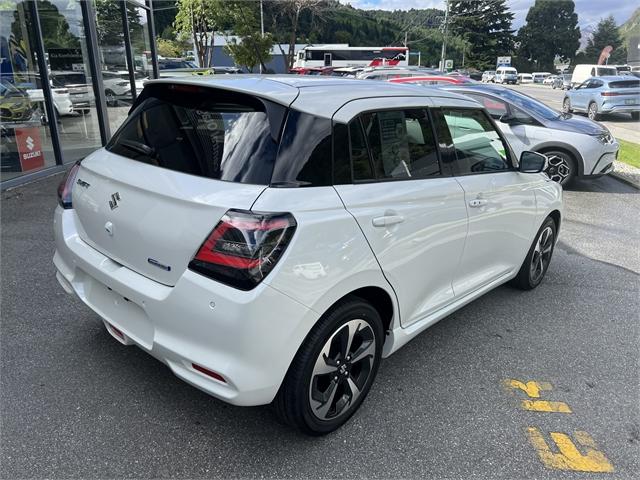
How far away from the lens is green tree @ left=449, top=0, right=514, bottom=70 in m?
82.6

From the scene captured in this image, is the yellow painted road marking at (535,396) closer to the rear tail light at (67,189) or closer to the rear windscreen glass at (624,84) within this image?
the rear tail light at (67,189)

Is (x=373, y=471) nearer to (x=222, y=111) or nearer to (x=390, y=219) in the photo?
(x=390, y=219)

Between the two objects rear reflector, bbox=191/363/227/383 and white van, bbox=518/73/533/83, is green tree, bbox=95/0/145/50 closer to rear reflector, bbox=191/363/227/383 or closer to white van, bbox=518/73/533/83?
rear reflector, bbox=191/363/227/383

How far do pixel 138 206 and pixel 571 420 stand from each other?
258 centimetres

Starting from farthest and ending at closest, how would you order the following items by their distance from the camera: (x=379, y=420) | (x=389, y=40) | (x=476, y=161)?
1. (x=389, y=40)
2. (x=476, y=161)
3. (x=379, y=420)

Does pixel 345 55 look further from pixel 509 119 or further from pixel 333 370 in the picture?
pixel 333 370

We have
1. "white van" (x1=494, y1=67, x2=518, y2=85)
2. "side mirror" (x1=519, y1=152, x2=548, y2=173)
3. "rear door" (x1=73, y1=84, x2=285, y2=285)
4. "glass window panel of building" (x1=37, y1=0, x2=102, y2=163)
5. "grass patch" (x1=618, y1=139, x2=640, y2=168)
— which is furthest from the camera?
"white van" (x1=494, y1=67, x2=518, y2=85)

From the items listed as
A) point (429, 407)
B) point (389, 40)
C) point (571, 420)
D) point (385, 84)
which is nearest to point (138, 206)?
point (385, 84)

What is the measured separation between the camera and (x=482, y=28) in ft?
275

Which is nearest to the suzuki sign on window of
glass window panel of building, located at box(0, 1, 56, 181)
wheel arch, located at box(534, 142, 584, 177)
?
glass window panel of building, located at box(0, 1, 56, 181)

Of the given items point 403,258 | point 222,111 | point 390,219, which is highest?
point 222,111

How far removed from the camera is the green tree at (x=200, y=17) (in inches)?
1090

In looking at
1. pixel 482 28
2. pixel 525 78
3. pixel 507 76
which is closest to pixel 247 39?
pixel 507 76

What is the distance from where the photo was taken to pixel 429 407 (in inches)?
108
